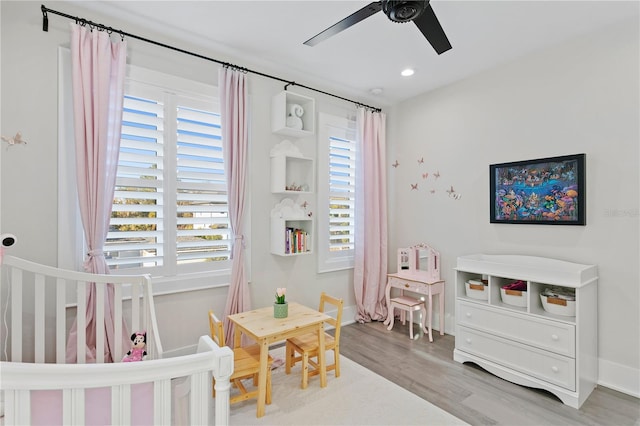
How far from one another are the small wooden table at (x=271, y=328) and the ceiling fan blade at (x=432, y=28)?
2.00 m

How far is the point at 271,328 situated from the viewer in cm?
224

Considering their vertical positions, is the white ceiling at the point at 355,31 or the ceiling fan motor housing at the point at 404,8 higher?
the white ceiling at the point at 355,31

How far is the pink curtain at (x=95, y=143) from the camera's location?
2.15m

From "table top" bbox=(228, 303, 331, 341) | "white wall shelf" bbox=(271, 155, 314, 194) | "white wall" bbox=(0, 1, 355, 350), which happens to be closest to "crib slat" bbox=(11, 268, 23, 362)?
"white wall" bbox=(0, 1, 355, 350)

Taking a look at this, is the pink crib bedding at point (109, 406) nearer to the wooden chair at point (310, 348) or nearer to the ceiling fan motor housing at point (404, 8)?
the wooden chair at point (310, 348)

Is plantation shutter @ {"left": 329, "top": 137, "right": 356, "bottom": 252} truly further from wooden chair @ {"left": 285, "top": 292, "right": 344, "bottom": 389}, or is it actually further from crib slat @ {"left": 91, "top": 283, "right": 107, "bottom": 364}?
crib slat @ {"left": 91, "top": 283, "right": 107, "bottom": 364}

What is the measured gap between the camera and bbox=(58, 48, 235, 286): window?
87.7 inches

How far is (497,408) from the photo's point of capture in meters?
2.20

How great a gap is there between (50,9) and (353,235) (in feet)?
10.6

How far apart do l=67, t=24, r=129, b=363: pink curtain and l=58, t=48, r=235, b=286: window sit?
0.13 meters

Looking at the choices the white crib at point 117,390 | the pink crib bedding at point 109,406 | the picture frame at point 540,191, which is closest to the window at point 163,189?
the white crib at point 117,390

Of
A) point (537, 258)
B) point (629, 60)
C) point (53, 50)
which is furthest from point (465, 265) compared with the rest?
point (53, 50)

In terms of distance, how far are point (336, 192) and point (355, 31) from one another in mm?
1672

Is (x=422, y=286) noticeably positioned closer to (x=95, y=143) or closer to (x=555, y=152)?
(x=555, y=152)
